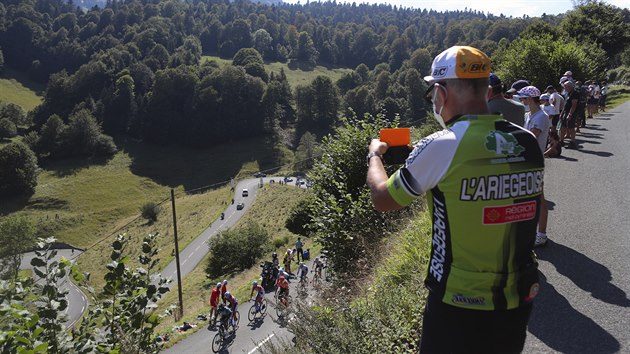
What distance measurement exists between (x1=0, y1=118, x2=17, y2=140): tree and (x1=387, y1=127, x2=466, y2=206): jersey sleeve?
357 ft

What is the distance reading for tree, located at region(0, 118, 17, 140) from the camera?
303 ft

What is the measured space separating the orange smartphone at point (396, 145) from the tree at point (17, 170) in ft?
279

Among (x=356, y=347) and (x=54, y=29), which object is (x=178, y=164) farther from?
(x=54, y=29)

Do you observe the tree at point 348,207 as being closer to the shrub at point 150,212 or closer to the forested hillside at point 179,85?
the shrub at point 150,212

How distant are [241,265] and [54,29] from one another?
6475 inches

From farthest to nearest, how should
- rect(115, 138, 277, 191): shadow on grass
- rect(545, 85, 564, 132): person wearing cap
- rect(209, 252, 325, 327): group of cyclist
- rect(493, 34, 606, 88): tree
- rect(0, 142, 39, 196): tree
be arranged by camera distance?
rect(115, 138, 277, 191): shadow on grass < rect(0, 142, 39, 196): tree < rect(493, 34, 606, 88): tree < rect(209, 252, 325, 327): group of cyclist < rect(545, 85, 564, 132): person wearing cap

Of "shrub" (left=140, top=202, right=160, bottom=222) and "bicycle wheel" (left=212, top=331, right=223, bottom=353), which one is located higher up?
"bicycle wheel" (left=212, top=331, right=223, bottom=353)

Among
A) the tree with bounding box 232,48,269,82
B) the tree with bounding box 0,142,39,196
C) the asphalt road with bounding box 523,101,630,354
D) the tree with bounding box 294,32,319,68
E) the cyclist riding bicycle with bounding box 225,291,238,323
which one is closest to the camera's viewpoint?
the asphalt road with bounding box 523,101,630,354

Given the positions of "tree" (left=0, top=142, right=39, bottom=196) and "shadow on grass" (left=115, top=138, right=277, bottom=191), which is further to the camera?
"shadow on grass" (left=115, top=138, right=277, bottom=191)

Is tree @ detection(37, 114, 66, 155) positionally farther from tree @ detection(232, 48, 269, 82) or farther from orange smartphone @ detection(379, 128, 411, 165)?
orange smartphone @ detection(379, 128, 411, 165)

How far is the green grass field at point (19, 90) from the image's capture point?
11600 centimetres

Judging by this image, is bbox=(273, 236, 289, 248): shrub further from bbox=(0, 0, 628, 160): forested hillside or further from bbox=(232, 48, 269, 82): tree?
bbox=(232, 48, 269, 82): tree

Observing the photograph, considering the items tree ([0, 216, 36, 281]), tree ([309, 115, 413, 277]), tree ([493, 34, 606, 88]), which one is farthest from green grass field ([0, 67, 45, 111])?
tree ([309, 115, 413, 277])

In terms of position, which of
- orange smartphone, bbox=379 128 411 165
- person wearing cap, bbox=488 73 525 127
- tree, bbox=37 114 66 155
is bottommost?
tree, bbox=37 114 66 155
